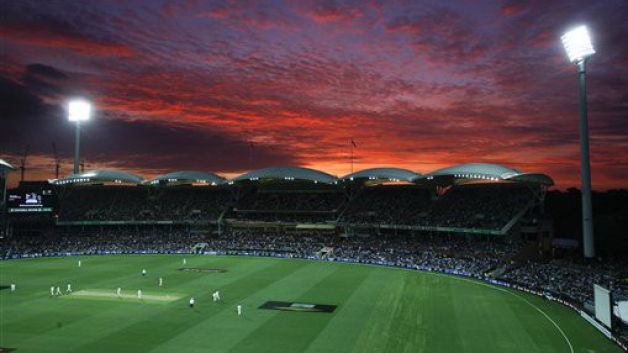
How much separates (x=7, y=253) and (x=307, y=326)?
59740 millimetres

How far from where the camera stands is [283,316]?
1340 inches

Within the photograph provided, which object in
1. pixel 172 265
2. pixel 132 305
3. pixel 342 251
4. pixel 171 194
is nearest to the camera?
pixel 132 305

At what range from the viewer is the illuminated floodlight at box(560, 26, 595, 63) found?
43.9 metres

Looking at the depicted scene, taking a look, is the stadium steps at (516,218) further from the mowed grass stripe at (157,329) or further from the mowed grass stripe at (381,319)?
the mowed grass stripe at (157,329)

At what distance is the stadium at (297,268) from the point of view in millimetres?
29484

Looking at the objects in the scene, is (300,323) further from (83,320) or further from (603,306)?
(603,306)

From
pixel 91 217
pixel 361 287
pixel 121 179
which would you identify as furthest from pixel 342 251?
pixel 91 217

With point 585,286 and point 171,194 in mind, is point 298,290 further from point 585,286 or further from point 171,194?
→ point 171,194

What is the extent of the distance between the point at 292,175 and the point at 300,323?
147 ft

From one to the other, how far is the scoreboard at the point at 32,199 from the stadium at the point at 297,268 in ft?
0.71

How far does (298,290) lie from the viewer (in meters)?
43.5

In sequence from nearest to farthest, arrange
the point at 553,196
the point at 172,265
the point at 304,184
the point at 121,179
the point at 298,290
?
the point at 298,290 → the point at 172,265 → the point at 121,179 → the point at 304,184 → the point at 553,196

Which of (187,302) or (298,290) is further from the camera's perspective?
(298,290)

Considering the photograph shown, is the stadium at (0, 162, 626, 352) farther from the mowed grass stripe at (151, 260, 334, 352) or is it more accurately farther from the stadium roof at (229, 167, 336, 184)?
the stadium roof at (229, 167, 336, 184)
